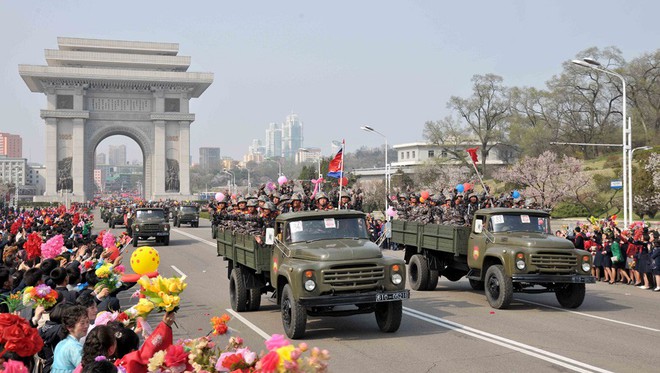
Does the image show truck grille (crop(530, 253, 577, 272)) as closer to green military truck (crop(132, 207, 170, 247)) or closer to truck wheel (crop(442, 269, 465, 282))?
truck wheel (crop(442, 269, 465, 282))

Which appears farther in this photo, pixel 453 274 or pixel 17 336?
pixel 453 274

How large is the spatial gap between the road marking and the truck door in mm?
1947

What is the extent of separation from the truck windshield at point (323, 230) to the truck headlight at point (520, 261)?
3.20 meters

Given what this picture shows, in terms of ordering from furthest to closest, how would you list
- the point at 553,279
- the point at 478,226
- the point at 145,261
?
the point at 478,226
the point at 553,279
the point at 145,261

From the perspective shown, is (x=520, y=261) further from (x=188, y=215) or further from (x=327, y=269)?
(x=188, y=215)

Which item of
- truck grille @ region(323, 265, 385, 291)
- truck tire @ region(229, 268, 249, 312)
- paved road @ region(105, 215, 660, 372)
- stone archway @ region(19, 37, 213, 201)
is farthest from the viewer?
stone archway @ region(19, 37, 213, 201)

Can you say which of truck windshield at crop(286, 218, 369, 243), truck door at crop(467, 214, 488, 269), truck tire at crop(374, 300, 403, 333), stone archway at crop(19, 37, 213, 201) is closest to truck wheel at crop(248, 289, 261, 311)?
truck windshield at crop(286, 218, 369, 243)

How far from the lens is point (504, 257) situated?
45.5 feet

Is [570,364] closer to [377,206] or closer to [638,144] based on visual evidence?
[377,206]

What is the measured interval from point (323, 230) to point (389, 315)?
182 cm

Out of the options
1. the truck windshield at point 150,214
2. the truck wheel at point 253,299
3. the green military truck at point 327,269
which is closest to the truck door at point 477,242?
the green military truck at point 327,269

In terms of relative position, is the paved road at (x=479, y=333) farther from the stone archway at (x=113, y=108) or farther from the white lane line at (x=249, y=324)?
the stone archway at (x=113, y=108)

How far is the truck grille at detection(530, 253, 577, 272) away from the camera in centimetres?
1353

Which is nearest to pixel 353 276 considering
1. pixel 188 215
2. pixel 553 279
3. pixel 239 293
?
pixel 239 293
